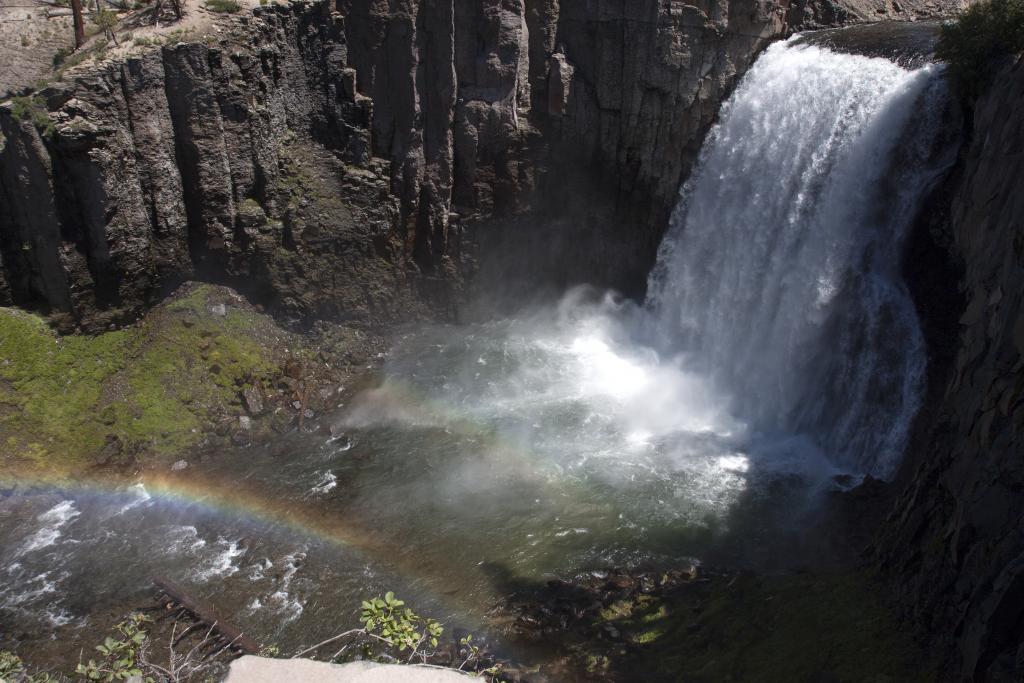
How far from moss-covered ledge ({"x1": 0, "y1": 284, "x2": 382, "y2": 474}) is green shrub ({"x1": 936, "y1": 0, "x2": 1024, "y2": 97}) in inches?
729

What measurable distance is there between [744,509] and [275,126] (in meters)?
17.4

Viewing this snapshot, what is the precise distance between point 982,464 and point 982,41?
10.6 meters

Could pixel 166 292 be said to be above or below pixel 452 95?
below

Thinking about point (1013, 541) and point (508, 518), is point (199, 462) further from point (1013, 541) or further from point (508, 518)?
point (1013, 541)

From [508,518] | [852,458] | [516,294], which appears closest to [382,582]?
[508,518]

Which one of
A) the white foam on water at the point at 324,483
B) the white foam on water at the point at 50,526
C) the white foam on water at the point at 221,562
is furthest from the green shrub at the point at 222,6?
the white foam on water at the point at 221,562

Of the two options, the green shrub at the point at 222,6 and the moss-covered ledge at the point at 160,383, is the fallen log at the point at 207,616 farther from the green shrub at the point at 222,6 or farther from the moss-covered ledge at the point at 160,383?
the green shrub at the point at 222,6

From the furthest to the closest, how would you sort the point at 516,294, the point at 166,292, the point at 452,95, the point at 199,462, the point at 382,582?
the point at 516,294, the point at 452,95, the point at 166,292, the point at 199,462, the point at 382,582

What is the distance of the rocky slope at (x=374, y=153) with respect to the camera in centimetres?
2030

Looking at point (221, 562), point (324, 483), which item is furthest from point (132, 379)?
point (221, 562)

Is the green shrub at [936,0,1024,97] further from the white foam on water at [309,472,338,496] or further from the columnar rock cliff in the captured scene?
the white foam on water at [309,472,338,496]

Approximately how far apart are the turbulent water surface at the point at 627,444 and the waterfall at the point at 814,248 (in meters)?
0.06

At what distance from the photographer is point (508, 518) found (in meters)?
17.9

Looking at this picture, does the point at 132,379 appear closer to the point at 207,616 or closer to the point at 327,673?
the point at 207,616
